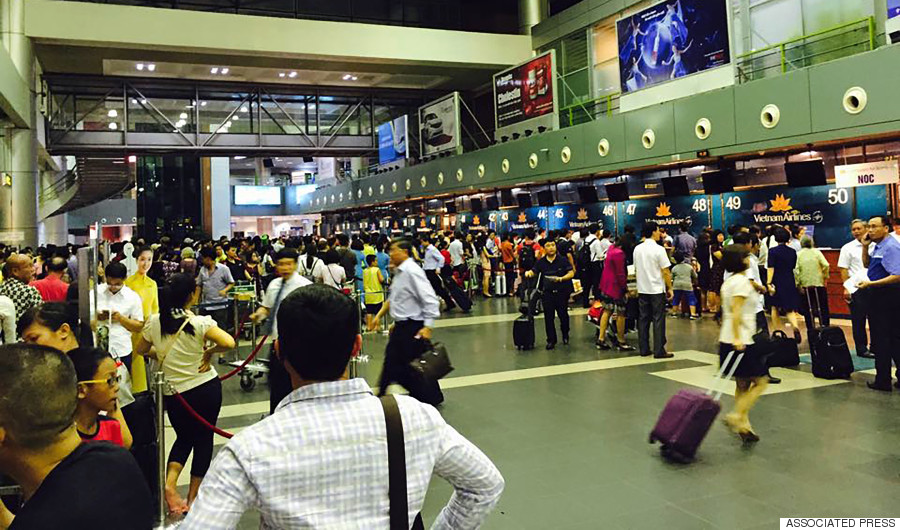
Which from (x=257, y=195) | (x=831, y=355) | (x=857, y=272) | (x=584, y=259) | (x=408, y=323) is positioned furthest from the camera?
(x=257, y=195)

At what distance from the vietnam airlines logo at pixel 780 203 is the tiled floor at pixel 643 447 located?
5.41 meters

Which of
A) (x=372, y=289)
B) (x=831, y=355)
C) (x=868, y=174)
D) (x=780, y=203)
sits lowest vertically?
(x=831, y=355)

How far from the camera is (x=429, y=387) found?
6.38 metres

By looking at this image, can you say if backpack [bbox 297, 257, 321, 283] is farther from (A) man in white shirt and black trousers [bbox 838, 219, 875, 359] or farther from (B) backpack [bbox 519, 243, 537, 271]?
(A) man in white shirt and black trousers [bbox 838, 219, 875, 359]

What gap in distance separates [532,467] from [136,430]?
2.76m

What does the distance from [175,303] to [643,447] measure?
3.75m

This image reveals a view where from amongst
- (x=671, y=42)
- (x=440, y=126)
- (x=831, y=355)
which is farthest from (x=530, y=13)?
(x=831, y=355)

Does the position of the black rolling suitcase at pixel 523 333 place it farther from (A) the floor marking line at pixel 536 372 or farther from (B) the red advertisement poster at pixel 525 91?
(B) the red advertisement poster at pixel 525 91

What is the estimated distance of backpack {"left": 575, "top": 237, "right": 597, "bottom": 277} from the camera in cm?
1450

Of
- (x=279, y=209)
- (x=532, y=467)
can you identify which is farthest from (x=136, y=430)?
(x=279, y=209)

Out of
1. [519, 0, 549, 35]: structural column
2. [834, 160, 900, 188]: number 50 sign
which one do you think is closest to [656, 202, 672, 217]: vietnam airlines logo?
[834, 160, 900, 188]: number 50 sign

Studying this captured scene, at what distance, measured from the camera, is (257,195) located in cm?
4725

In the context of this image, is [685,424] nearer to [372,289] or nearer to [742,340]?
[742,340]

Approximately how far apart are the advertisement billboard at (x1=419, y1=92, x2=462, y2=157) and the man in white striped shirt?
19.0 m
